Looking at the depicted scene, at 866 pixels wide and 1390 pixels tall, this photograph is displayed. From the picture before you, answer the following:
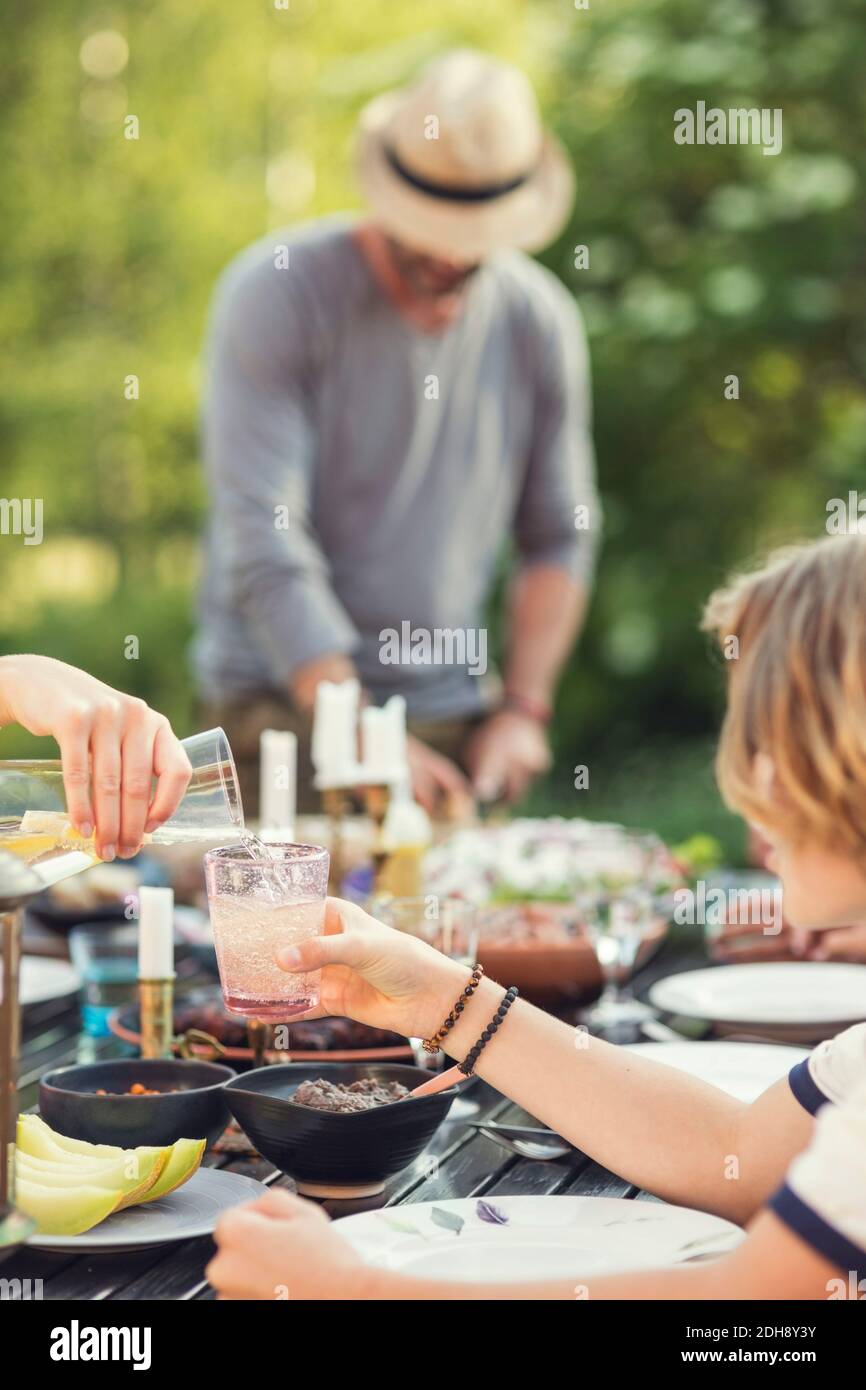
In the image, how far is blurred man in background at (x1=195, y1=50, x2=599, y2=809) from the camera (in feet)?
12.4

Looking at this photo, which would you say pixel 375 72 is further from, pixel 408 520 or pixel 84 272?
pixel 408 520

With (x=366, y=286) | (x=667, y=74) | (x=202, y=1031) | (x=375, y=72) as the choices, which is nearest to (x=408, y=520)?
(x=366, y=286)

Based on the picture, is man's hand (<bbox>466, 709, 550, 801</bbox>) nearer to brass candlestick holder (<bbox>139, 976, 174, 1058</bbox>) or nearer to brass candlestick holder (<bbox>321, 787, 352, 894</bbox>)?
brass candlestick holder (<bbox>321, 787, 352, 894</bbox>)

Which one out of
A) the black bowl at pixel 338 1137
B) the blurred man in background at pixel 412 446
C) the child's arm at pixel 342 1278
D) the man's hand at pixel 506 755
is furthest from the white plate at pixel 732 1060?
the man's hand at pixel 506 755

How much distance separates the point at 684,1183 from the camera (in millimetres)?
1588

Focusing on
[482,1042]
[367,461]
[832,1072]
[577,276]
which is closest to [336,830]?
[482,1042]

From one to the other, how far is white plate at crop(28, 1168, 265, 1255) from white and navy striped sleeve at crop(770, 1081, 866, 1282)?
1.91 feet

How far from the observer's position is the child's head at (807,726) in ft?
4.38

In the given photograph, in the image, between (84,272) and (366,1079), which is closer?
(366,1079)

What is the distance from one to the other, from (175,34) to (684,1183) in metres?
9.73

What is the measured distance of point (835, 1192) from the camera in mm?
1178

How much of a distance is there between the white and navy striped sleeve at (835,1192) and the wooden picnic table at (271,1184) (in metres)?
0.43

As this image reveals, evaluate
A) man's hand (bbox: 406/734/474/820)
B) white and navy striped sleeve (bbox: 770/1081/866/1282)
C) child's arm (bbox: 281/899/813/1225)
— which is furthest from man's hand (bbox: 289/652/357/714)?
white and navy striped sleeve (bbox: 770/1081/866/1282)

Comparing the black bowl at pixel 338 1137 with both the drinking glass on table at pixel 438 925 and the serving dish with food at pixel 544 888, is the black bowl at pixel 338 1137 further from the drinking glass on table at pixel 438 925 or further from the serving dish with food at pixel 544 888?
the serving dish with food at pixel 544 888
